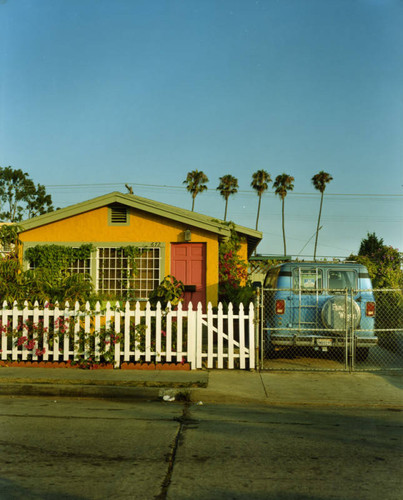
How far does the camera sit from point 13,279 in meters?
11.3

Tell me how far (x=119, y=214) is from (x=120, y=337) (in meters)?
5.87

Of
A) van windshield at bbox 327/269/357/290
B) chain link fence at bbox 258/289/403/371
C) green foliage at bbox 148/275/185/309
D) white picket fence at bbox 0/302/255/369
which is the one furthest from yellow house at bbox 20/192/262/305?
white picket fence at bbox 0/302/255/369

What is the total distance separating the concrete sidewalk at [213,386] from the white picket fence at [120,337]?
0.40 metres

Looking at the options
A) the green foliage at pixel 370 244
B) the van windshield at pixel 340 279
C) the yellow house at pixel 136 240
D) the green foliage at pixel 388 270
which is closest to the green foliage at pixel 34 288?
the yellow house at pixel 136 240

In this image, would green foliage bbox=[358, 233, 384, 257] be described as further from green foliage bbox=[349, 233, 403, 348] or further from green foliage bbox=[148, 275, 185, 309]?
green foliage bbox=[148, 275, 185, 309]

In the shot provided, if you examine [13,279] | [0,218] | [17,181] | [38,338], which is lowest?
[38,338]

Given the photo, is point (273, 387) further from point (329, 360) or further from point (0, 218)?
point (0, 218)

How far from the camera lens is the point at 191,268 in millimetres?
14148

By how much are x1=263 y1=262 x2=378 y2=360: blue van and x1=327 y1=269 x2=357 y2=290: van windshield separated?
22 mm

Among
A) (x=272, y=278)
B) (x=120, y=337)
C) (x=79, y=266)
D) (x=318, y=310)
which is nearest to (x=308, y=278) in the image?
(x=318, y=310)

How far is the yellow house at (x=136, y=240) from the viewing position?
14039 mm

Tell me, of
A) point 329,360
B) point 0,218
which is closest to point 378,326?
point 329,360

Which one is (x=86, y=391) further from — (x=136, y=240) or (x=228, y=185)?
(x=228, y=185)

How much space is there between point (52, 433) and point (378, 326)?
11523 mm
